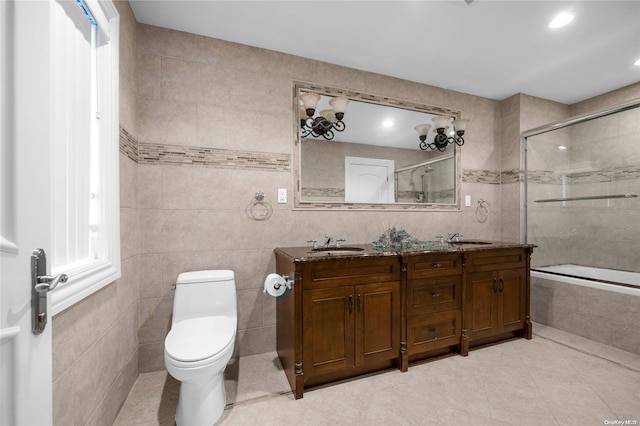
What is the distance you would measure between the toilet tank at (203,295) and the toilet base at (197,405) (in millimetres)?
455

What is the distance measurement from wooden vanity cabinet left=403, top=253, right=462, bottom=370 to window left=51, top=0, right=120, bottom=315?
1831 mm

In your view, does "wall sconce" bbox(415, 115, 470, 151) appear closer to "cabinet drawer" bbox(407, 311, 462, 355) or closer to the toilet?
"cabinet drawer" bbox(407, 311, 462, 355)

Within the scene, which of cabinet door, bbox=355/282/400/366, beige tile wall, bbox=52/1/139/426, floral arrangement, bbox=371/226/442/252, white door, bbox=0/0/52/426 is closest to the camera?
white door, bbox=0/0/52/426

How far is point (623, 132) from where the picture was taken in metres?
2.64

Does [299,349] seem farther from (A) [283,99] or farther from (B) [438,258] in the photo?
(A) [283,99]

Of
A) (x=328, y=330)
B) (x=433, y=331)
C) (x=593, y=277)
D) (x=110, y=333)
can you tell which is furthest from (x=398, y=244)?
(x=593, y=277)

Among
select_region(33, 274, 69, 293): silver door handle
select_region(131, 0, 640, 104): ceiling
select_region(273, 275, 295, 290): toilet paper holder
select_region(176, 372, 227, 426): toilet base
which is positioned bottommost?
select_region(176, 372, 227, 426): toilet base

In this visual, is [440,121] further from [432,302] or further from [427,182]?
[432,302]

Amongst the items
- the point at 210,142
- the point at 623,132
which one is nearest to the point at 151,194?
the point at 210,142

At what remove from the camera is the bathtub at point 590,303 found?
226 cm

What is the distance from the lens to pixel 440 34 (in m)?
2.12

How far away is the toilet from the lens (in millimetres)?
1371

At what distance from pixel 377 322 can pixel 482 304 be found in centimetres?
102

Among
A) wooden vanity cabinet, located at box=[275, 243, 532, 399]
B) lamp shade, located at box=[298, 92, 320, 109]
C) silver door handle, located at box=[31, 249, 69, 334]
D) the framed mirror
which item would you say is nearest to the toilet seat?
wooden vanity cabinet, located at box=[275, 243, 532, 399]
